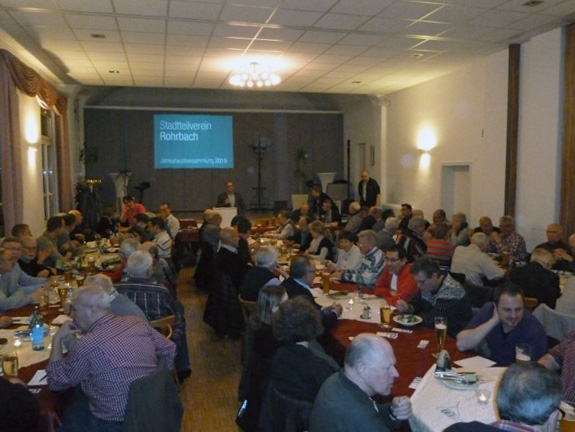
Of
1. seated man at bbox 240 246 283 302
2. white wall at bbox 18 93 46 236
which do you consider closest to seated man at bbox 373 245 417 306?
seated man at bbox 240 246 283 302

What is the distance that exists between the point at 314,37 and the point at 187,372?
15.6ft

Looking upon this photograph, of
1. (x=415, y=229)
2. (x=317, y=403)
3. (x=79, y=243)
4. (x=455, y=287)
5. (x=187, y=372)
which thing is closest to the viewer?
(x=317, y=403)

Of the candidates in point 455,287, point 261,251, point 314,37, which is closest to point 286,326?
point 455,287

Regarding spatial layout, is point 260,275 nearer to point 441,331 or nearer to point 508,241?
point 441,331

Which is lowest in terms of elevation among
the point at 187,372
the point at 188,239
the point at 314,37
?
the point at 187,372

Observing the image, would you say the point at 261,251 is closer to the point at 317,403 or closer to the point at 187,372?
the point at 187,372

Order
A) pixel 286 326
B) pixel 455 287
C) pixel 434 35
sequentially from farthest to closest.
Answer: pixel 434 35, pixel 455 287, pixel 286 326

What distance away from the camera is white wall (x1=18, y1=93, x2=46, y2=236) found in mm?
8641

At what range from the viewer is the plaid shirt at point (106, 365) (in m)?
2.72

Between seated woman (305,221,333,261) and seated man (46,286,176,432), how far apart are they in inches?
170

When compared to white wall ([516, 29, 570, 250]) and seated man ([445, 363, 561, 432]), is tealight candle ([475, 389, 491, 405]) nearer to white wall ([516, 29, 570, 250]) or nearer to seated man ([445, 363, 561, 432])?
seated man ([445, 363, 561, 432])

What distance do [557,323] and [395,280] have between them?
1479 mm

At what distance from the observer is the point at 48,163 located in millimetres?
11219

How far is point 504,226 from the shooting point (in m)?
7.52
